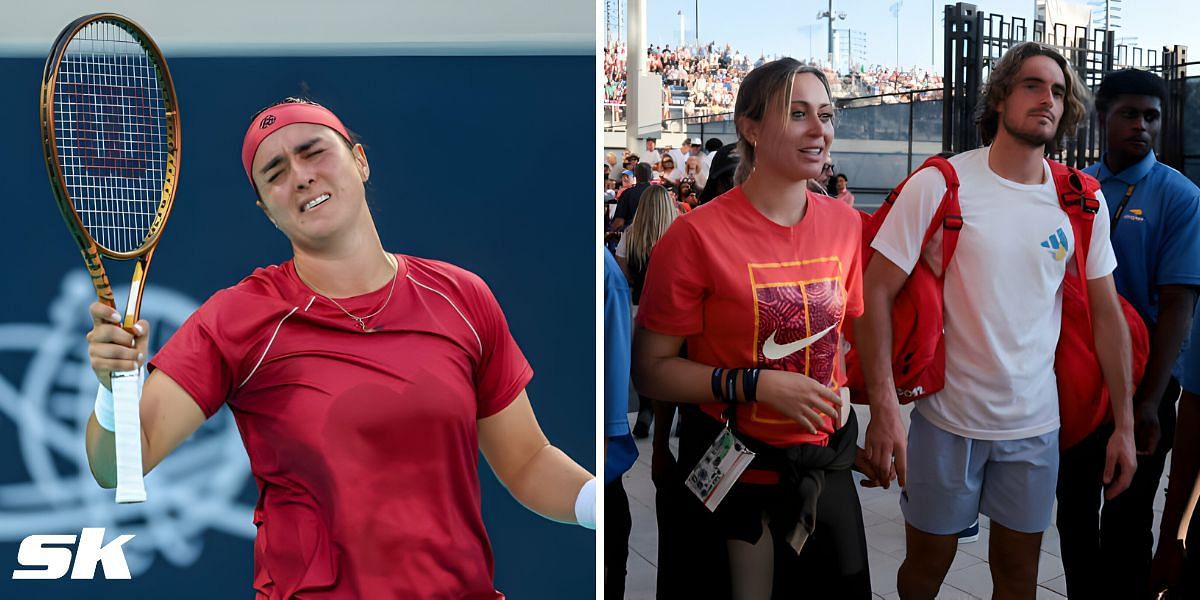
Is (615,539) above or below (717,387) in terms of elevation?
below

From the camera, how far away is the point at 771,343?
6.86 feet

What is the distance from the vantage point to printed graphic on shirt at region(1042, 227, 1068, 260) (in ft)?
7.72

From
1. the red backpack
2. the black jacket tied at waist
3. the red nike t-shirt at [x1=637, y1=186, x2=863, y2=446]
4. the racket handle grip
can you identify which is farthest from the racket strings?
the red backpack

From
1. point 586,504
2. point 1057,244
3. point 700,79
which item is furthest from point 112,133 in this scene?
point 700,79

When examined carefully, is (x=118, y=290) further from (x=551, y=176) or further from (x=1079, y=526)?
(x=1079, y=526)

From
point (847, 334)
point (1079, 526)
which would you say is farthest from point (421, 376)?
point (1079, 526)

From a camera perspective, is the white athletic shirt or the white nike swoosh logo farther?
the white athletic shirt

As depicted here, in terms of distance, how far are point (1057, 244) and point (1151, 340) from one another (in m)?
0.62

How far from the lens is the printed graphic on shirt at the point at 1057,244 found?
2.35 m

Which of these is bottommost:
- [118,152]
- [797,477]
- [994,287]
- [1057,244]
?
[797,477]

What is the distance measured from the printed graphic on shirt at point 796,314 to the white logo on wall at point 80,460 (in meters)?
1.11

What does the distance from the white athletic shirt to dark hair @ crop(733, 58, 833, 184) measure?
0.46 meters

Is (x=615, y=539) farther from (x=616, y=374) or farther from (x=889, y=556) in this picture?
(x=889, y=556)

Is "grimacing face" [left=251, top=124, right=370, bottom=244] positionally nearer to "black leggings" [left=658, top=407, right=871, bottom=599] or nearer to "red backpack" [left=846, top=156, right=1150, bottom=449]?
"black leggings" [left=658, top=407, right=871, bottom=599]
